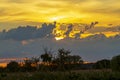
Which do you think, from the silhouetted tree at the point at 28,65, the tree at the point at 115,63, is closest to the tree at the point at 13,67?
the silhouetted tree at the point at 28,65

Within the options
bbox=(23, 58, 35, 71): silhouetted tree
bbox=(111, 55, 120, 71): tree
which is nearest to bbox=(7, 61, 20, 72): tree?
bbox=(23, 58, 35, 71): silhouetted tree

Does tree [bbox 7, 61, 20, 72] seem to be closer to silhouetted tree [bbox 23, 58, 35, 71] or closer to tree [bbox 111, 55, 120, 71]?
silhouetted tree [bbox 23, 58, 35, 71]

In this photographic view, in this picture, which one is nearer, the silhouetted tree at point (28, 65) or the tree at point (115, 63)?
the tree at point (115, 63)

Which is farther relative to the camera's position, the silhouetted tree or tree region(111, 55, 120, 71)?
the silhouetted tree

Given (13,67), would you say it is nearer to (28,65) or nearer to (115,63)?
(28,65)

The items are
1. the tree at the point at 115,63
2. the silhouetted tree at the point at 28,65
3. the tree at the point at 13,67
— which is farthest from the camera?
the tree at the point at 13,67

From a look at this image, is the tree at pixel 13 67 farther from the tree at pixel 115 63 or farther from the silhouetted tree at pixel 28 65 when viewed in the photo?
the tree at pixel 115 63

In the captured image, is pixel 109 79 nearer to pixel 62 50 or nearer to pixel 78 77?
pixel 78 77

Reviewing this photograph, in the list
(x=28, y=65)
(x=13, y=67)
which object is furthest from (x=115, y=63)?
(x=13, y=67)

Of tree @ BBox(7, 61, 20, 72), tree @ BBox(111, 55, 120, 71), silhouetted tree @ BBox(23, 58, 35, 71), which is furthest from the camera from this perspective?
tree @ BBox(7, 61, 20, 72)

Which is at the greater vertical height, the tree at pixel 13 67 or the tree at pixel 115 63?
the tree at pixel 13 67

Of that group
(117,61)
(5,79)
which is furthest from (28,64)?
(5,79)

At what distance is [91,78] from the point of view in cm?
3170

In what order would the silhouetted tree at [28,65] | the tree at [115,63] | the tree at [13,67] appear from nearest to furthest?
the tree at [115,63]
the silhouetted tree at [28,65]
the tree at [13,67]
